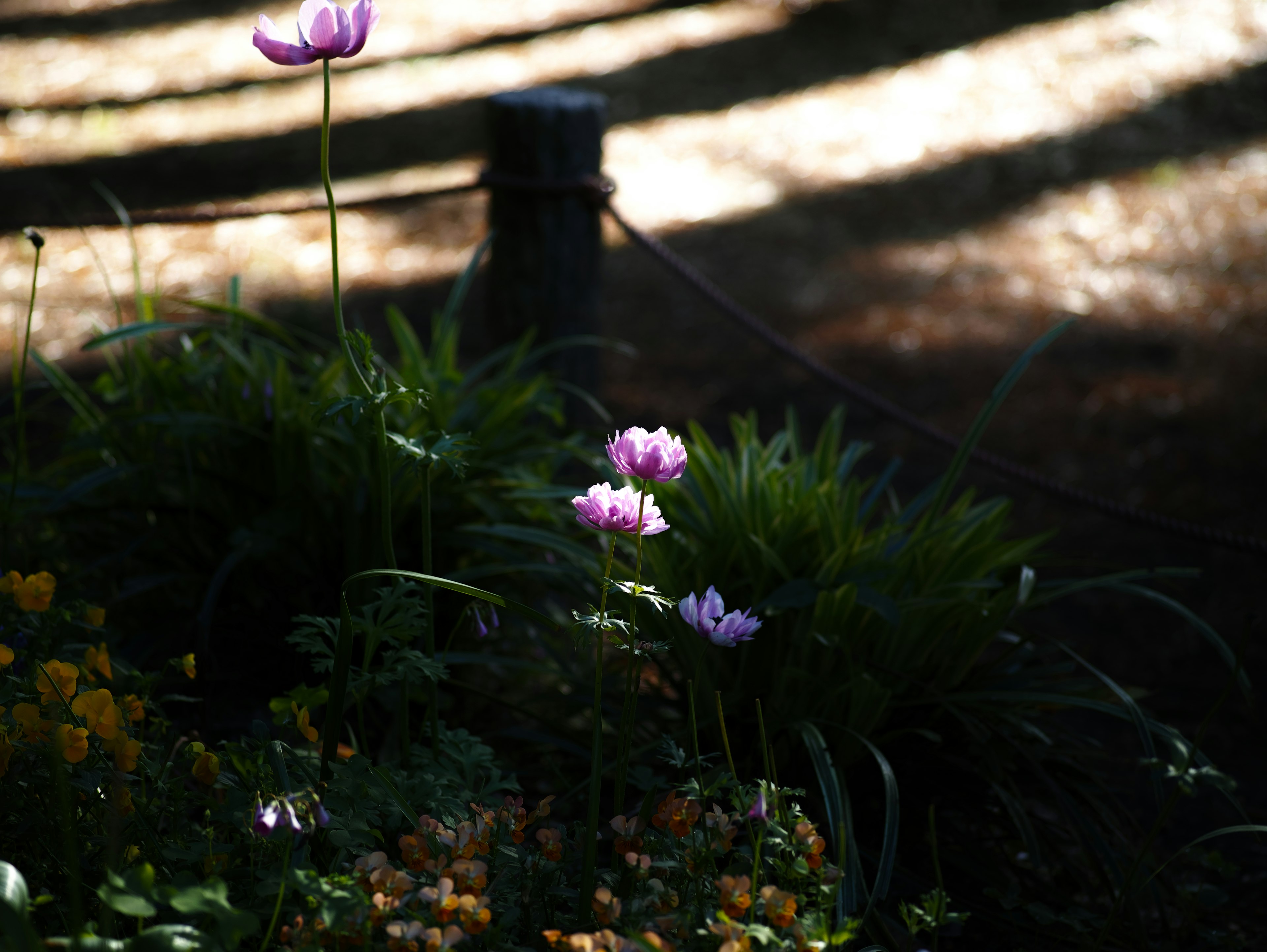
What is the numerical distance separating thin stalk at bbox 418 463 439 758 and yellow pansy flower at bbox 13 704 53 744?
47cm

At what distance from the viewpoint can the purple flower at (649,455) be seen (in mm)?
1150

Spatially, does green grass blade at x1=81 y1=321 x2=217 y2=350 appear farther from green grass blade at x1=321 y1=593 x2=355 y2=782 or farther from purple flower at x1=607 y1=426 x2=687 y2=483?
purple flower at x1=607 y1=426 x2=687 y2=483

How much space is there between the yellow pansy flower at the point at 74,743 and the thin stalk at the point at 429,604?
16.6 inches

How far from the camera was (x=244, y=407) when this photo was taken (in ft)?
7.64

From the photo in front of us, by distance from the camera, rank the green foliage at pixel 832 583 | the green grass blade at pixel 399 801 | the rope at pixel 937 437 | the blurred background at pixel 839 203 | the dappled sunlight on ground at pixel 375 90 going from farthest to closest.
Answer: the dappled sunlight on ground at pixel 375 90, the blurred background at pixel 839 203, the rope at pixel 937 437, the green foliage at pixel 832 583, the green grass blade at pixel 399 801

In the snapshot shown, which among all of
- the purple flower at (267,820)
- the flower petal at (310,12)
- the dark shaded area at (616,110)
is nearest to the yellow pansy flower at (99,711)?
the purple flower at (267,820)

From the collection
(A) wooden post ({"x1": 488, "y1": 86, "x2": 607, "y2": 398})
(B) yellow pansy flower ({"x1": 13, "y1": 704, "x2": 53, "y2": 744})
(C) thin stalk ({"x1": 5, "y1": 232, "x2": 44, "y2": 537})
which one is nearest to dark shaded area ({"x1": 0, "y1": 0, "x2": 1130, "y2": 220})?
(A) wooden post ({"x1": 488, "y1": 86, "x2": 607, "y2": 398})

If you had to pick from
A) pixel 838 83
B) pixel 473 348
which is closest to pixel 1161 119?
pixel 838 83

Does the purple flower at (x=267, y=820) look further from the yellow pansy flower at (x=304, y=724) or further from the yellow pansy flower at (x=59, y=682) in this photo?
the yellow pansy flower at (x=59, y=682)

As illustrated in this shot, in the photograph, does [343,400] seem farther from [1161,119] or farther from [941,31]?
[941,31]

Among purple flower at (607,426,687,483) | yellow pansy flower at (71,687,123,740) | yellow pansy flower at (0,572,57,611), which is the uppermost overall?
purple flower at (607,426,687,483)

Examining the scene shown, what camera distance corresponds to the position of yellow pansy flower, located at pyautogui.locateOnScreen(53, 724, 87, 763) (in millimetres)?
1206

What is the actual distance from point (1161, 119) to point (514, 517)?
5.67 metres

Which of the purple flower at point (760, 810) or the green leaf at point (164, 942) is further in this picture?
the purple flower at point (760, 810)
